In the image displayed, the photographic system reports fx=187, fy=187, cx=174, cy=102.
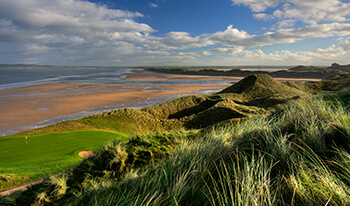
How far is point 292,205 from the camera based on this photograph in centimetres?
141

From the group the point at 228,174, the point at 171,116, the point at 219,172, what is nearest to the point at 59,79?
the point at 171,116

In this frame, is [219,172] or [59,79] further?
[59,79]

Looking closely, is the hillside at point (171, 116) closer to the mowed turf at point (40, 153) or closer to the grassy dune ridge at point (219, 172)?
the mowed turf at point (40, 153)

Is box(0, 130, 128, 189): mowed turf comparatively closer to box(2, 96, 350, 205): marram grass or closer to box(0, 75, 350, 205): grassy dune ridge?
box(0, 75, 350, 205): grassy dune ridge

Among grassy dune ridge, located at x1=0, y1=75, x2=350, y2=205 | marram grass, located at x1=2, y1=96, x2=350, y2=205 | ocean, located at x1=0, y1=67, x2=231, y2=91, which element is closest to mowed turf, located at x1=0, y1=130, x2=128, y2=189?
grassy dune ridge, located at x1=0, y1=75, x2=350, y2=205

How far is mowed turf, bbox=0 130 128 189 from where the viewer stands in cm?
519

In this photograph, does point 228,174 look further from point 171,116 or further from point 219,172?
point 171,116

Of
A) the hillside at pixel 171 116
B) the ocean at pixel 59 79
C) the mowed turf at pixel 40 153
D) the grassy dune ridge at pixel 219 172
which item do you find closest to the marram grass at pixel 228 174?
the grassy dune ridge at pixel 219 172

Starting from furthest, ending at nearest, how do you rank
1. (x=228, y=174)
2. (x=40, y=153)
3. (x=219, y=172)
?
(x=40, y=153) → (x=219, y=172) → (x=228, y=174)

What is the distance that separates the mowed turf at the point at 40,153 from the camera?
5191 mm

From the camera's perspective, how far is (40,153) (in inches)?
280

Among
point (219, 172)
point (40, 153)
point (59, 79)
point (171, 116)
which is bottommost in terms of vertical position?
point (171, 116)

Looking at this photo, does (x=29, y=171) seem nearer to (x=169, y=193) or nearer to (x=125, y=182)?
(x=125, y=182)

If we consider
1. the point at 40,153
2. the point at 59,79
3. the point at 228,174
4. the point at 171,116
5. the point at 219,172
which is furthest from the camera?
the point at 59,79
